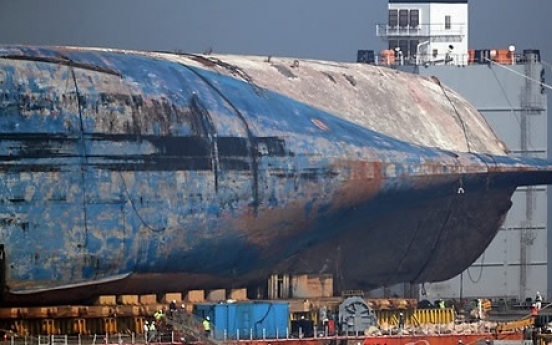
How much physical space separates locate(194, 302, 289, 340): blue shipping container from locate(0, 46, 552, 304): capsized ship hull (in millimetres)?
1989

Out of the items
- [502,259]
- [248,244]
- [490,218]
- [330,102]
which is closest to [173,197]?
[248,244]

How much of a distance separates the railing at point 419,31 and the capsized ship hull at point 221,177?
768 inches

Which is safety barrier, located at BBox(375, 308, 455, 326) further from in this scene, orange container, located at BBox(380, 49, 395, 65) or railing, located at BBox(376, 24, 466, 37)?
railing, located at BBox(376, 24, 466, 37)

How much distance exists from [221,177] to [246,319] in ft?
14.8

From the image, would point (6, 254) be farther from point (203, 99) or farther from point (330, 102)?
point (330, 102)

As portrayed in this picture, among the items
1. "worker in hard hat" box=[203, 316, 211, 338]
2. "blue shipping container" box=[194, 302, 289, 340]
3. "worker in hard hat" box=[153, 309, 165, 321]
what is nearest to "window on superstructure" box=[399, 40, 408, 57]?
"blue shipping container" box=[194, 302, 289, 340]

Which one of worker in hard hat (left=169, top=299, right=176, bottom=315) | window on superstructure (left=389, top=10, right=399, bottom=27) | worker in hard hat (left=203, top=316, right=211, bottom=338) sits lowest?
worker in hard hat (left=203, top=316, right=211, bottom=338)

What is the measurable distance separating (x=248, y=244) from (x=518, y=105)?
2573 centimetres

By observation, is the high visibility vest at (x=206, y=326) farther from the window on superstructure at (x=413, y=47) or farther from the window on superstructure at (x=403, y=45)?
the window on superstructure at (x=413, y=47)

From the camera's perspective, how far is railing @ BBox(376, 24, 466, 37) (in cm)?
10238

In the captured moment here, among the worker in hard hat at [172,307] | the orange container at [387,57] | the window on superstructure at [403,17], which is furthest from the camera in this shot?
the window on superstructure at [403,17]

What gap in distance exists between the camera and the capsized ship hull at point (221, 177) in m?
69.4

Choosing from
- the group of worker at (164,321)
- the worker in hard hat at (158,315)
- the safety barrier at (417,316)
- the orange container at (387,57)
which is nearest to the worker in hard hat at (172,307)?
the group of worker at (164,321)

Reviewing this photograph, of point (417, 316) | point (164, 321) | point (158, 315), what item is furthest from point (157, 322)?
point (417, 316)
